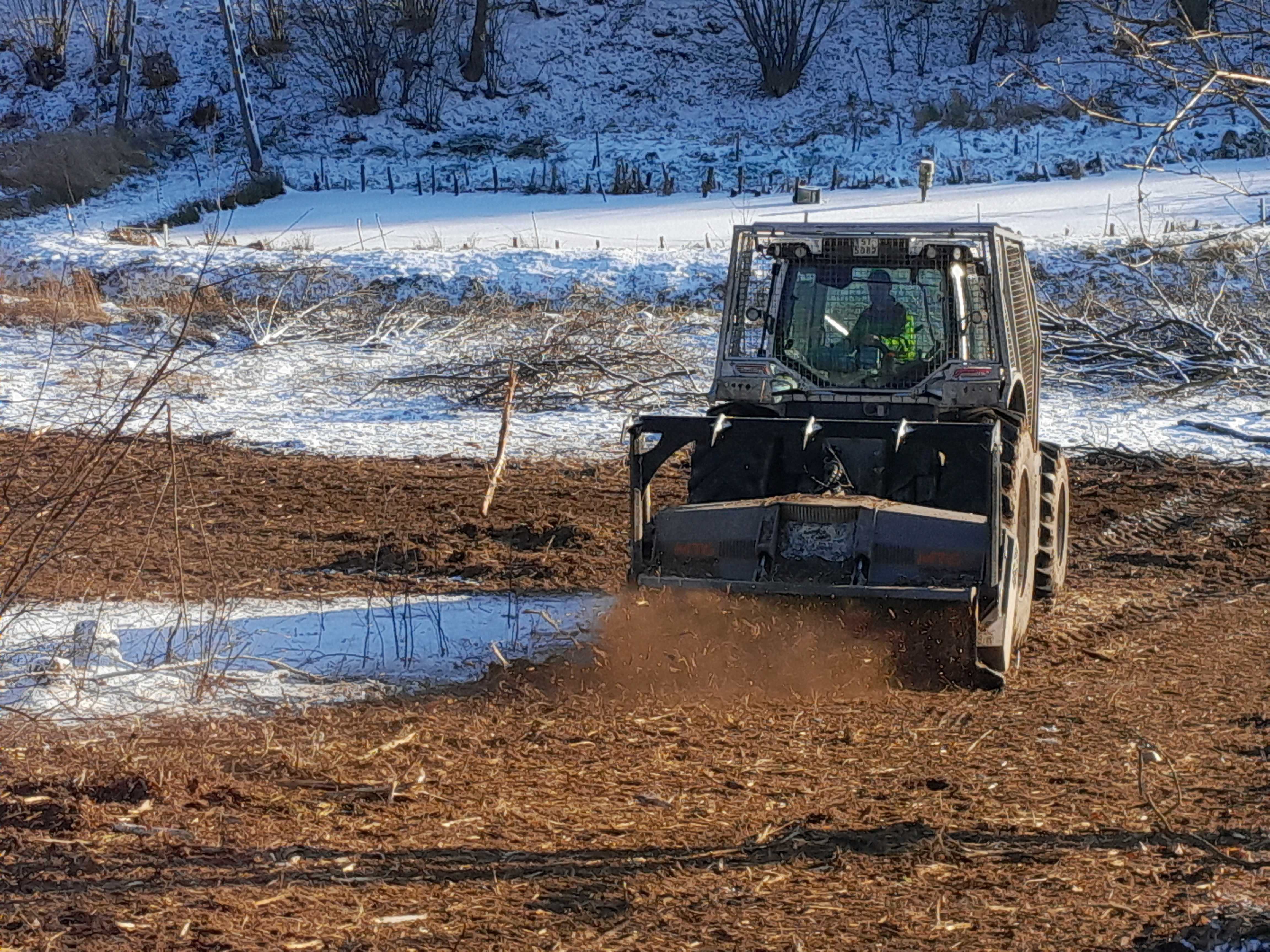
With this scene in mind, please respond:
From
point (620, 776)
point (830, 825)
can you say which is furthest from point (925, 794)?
point (620, 776)

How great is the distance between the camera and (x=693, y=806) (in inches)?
205

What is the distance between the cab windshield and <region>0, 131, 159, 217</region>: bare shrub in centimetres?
2567

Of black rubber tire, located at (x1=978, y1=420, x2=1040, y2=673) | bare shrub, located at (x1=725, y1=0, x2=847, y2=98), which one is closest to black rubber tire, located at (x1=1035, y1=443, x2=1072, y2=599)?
black rubber tire, located at (x1=978, y1=420, x2=1040, y2=673)

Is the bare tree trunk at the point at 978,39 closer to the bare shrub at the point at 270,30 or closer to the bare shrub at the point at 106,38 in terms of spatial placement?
the bare shrub at the point at 270,30

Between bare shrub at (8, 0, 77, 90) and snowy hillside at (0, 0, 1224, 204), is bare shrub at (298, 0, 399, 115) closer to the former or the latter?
snowy hillside at (0, 0, 1224, 204)

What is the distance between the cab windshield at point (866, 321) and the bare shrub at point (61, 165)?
1011 inches

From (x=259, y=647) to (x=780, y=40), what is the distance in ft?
110

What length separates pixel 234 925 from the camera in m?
4.00

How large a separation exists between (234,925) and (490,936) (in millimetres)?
724

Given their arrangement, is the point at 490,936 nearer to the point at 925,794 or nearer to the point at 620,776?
the point at 620,776

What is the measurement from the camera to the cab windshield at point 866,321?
7.74 metres

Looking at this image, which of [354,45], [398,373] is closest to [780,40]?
[354,45]

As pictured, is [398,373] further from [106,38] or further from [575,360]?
[106,38]

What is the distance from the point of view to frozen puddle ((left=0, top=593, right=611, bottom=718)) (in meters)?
6.46
